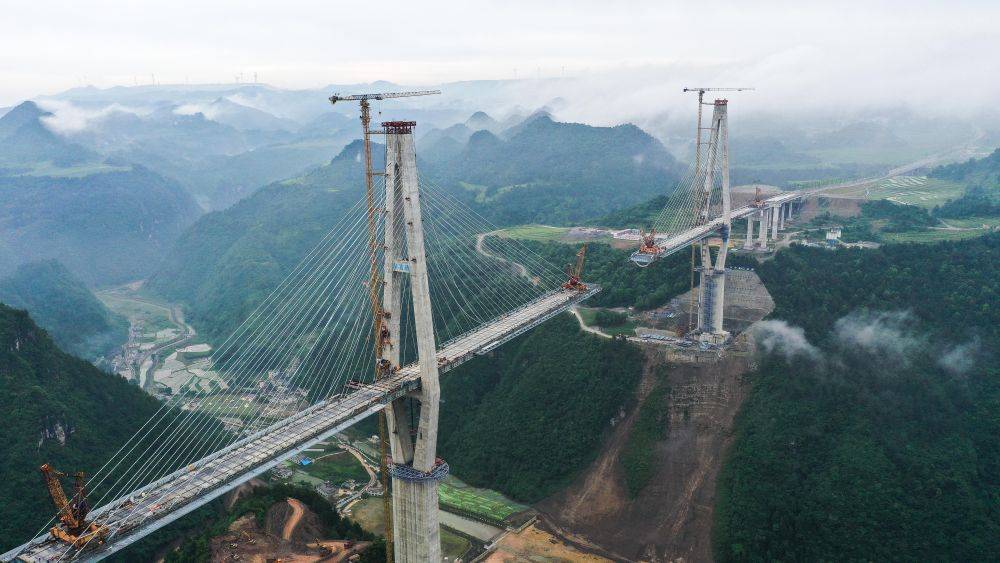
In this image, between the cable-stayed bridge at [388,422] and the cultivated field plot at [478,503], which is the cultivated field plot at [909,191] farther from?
the cultivated field plot at [478,503]

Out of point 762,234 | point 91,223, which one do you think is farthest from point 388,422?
point 91,223

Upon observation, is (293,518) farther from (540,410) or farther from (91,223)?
(91,223)

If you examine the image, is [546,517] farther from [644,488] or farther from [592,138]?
[592,138]

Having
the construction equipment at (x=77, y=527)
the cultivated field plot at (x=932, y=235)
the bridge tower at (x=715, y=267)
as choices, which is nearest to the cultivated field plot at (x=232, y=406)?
the bridge tower at (x=715, y=267)

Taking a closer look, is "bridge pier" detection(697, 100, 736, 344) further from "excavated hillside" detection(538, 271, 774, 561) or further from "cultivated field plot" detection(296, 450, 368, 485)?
"cultivated field plot" detection(296, 450, 368, 485)

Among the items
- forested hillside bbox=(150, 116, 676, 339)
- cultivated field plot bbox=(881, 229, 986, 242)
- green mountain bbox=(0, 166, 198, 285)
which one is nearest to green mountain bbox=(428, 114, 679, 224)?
forested hillside bbox=(150, 116, 676, 339)

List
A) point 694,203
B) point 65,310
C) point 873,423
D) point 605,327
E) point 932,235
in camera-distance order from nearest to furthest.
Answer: point 873,423 < point 605,327 < point 694,203 < point 932,235 < point 65,310

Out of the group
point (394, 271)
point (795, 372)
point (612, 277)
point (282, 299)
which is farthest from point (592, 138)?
point (394, 271)
